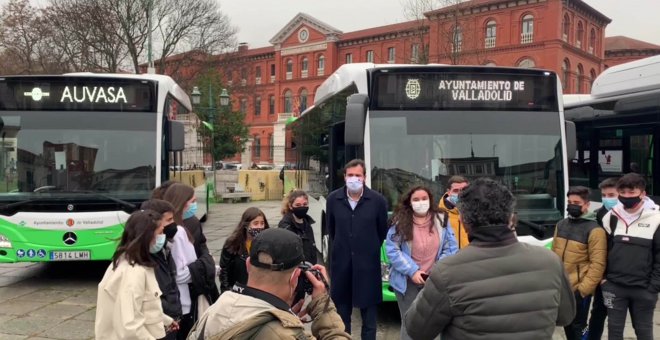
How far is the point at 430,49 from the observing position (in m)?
29.1

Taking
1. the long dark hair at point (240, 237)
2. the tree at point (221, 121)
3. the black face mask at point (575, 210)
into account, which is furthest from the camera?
the tree at point (221, 121)

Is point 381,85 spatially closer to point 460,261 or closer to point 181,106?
point 460,261

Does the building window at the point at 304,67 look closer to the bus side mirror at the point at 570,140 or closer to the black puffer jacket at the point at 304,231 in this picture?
the bus side mirror at the point at 570,140

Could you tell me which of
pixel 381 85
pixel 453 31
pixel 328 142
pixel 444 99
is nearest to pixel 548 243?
pixel 444 99

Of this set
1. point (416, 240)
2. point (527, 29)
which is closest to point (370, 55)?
point (527, 29)

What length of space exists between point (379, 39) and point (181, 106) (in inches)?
2096

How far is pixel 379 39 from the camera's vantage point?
6084 centimetres

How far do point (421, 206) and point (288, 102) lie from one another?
66863 millimetres

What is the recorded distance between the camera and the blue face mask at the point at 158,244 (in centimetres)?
351

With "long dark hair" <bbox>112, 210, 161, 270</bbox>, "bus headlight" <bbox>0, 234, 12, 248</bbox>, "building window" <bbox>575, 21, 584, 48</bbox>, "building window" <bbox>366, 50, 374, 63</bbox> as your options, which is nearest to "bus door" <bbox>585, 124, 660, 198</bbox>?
"long dark hair" <bbox>112, 210, 161, 270</bbox>

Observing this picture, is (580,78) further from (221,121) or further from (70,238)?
(70,238)

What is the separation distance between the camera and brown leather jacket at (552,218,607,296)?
14.6 feet

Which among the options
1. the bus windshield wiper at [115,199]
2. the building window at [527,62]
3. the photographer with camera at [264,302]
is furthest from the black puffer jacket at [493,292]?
the building window at [527,62]

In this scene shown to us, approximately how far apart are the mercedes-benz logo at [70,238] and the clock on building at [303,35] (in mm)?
62342
